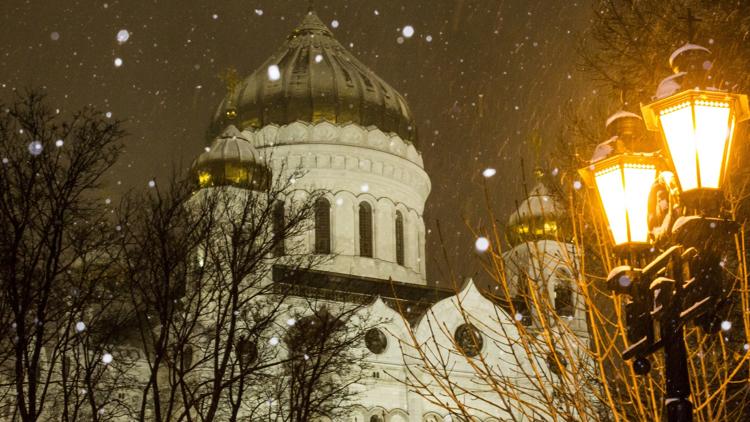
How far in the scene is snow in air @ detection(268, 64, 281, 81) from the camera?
35.1m

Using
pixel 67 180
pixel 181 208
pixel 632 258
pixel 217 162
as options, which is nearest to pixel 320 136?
pixel 217 162

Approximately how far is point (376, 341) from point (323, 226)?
18.7 ft

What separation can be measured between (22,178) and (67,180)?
548mm

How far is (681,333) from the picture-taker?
14.5 ft

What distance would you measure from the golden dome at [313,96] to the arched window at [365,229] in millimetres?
3107

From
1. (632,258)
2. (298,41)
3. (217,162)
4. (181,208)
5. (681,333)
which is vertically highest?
(298,41)

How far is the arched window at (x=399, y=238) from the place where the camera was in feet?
112

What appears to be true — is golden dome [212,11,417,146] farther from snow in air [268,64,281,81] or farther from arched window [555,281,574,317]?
arched window [555,281,574,317]

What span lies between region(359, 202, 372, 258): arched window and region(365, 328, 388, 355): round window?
480 cm

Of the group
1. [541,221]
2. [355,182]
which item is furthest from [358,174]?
[541,221]

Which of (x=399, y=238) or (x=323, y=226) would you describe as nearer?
(x=323, y=226)

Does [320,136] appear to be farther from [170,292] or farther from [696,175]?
[696,175]

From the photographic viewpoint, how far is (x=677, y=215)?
472 cm

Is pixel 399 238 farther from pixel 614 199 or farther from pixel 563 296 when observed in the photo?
pixel 614 199
